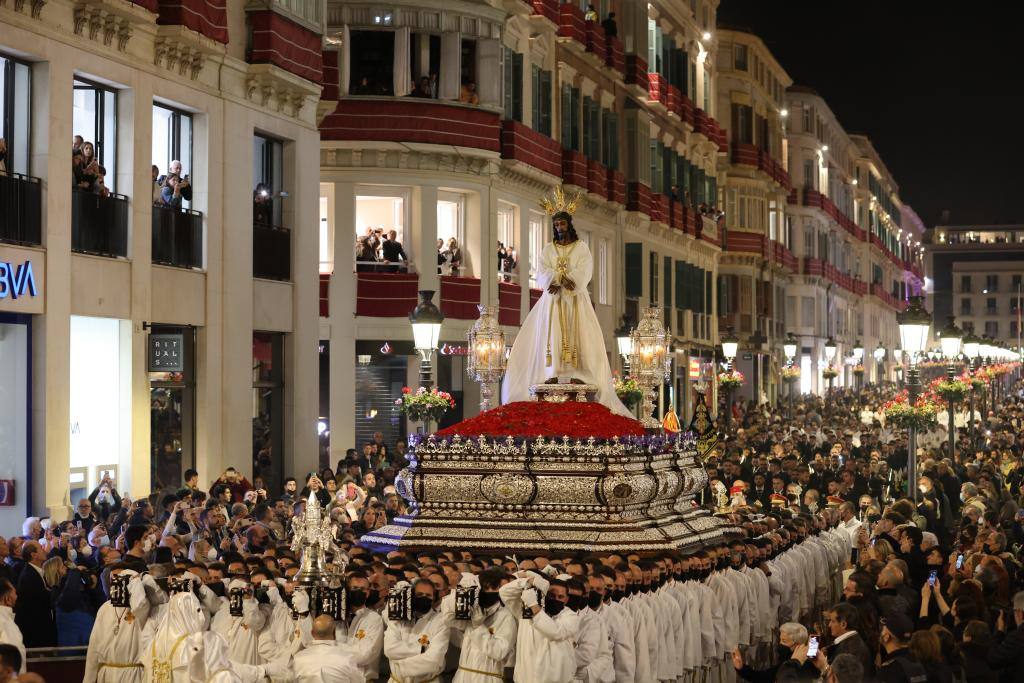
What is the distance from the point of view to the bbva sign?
2175cm

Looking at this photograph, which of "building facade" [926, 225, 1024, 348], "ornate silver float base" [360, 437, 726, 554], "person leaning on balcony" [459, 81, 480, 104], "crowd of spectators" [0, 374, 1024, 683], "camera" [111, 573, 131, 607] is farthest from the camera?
"building facade" [926, 225, 1024, 348]

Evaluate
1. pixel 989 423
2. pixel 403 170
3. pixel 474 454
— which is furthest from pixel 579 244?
pixel 989 423

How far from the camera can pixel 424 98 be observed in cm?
3681

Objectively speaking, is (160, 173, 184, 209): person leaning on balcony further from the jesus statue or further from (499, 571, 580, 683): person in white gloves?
(499, 571, 580, 683): person in white gloves

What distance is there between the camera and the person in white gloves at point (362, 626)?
13.8 m

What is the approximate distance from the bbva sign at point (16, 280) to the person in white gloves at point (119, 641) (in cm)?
889

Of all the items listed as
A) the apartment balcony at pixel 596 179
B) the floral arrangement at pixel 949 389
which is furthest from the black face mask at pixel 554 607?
the apartment balcony at pixel 596 179

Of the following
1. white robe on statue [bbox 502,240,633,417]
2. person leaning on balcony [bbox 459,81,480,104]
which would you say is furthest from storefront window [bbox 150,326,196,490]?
person leaning on balcony [bbox 459,81,480,104]

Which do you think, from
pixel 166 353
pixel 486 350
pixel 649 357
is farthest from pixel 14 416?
pixel 649 357

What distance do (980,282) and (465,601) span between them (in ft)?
569

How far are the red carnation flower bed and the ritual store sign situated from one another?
722cm

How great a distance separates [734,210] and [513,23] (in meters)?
31.6

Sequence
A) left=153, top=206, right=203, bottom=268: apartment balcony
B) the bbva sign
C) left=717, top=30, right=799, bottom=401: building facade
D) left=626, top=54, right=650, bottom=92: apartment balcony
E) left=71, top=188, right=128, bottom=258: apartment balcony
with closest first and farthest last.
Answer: the bbva sign, left=71, top=188, right=128, bottom=258: apartment balcony, left=153, top=206, right=203, bottom=268: apartment balcony, left=626, top=54, right=650, bottom=92: apartment balcony, left=717, top=30, right=799, bottom=401: building facade

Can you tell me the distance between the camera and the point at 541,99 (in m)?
42.6
